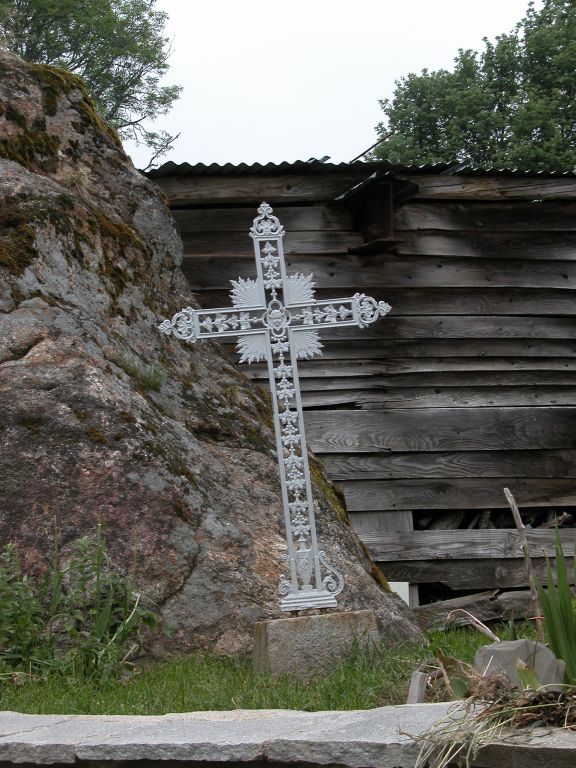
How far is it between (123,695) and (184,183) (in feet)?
17.8

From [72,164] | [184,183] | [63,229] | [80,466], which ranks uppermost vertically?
[184,183]

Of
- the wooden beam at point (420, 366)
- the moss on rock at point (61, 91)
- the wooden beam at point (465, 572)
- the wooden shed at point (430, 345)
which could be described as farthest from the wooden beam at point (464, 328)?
the moss on rock at point (61, 91)

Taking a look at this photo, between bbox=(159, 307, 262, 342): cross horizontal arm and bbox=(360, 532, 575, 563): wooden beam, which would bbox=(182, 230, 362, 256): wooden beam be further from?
bbox=(159, 307, 262, 342): cross horizontal arm

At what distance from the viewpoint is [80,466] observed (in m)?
5.07

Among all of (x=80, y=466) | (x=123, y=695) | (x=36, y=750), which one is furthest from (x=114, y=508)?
(x=36, y=750)

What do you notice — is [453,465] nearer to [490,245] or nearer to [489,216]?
[490,245]

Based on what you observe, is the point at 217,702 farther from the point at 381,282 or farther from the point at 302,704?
the point at 381,282

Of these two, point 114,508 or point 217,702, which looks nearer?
point 217,702

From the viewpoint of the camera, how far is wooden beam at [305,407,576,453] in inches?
344

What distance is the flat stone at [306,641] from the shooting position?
4.48m

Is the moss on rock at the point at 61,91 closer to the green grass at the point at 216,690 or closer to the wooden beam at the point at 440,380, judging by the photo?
the wooden beam at the point at 440,380

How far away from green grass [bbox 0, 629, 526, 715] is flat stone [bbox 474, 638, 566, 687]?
58cm

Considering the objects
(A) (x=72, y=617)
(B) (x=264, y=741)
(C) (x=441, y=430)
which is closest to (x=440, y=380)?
(C) (x=441, y=430)

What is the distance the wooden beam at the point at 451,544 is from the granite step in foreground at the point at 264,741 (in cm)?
542
